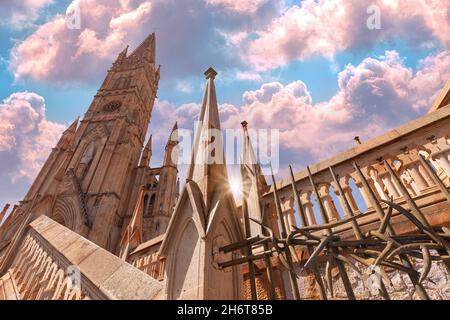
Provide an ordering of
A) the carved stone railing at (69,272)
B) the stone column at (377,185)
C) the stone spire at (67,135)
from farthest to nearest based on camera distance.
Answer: the stone spire at (67,135) < the stone column at (377,185) < the carved stone railing at (69,272)

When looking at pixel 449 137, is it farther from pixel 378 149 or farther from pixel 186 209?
pixel 186 209

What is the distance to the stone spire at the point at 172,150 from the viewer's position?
27.4 m

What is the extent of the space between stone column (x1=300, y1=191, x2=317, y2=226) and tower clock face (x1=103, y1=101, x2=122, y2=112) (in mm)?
29721

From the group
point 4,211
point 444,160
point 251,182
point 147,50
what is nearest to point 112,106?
point 147,50

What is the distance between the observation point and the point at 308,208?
3.95 m

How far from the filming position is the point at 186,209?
8.46 feet

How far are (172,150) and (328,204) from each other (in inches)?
1029

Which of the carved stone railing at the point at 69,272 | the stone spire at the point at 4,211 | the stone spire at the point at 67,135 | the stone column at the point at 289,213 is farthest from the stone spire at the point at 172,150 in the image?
A: the stone column at the point at 289,213

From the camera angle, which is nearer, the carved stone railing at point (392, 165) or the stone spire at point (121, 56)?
the carved stone railing at point (392, 165)

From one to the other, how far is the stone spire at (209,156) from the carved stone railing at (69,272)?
1044mm

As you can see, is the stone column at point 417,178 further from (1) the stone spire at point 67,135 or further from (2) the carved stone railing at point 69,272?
(1) the stone spire at point 67,135

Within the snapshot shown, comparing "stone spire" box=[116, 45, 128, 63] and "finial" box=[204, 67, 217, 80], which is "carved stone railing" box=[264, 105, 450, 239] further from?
"stone spire" box=[116, 45, 128, 63]
